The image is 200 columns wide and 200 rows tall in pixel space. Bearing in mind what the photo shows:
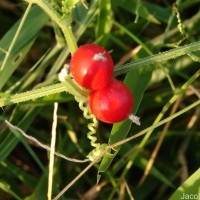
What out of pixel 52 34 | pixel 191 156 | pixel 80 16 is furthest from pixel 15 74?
pixel 191 156

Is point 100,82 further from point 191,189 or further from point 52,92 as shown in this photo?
point 191,189

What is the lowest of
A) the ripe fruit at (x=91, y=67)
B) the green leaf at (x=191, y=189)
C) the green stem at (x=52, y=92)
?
the green leaf at (x=191, y=189)

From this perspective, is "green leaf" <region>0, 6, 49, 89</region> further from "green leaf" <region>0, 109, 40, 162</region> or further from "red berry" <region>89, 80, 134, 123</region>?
"red berry" <region>89, 80, 134, 123</region>

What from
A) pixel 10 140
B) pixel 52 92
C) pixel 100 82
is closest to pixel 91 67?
pixel 100 82

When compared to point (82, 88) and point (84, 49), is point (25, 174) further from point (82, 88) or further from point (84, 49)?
point (84, 49)

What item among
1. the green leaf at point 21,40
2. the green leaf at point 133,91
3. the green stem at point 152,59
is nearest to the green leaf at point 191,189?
the green leaf at point 133,91

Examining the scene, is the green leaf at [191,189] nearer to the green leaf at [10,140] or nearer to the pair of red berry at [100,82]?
the pair of red berry at [100,82]
